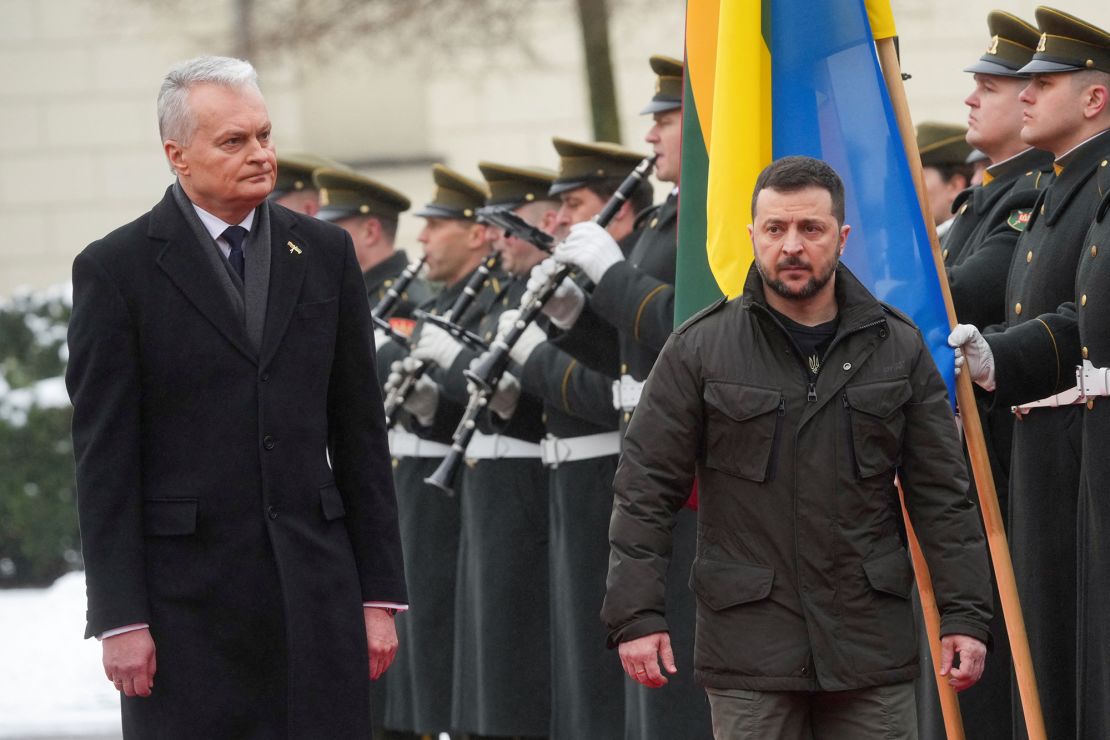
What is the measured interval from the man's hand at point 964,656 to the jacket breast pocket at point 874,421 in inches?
16.2

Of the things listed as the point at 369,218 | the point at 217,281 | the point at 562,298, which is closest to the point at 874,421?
the point at 217,281

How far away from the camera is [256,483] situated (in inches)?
188

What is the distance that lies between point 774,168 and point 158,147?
13.1 m

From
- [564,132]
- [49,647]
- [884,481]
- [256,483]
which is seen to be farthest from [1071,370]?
[564,132]

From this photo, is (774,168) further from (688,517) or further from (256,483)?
(688,517)

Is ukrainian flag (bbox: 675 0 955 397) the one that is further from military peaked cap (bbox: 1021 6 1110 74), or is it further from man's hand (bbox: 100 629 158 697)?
man's hand (bbox: 100 629 158 697)

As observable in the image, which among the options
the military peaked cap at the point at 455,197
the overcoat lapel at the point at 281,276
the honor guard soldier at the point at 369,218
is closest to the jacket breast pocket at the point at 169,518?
the overcoat lapel at the point at 281,276

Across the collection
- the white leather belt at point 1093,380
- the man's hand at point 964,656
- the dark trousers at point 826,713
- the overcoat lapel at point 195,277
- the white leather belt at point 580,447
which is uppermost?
the overcoat lapel at point 195,277

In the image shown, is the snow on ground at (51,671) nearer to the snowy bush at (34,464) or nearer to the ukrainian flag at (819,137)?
the snowy bush at (34,464)

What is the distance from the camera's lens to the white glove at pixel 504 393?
27.0 ft

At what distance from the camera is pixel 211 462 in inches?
187

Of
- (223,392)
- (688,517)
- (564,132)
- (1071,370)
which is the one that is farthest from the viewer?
(564,132)

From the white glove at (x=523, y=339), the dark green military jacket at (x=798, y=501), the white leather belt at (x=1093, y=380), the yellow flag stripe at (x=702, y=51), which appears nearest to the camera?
the dark green military jacket at (x=798, y=501)

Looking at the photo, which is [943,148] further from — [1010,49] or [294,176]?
[294,176]
